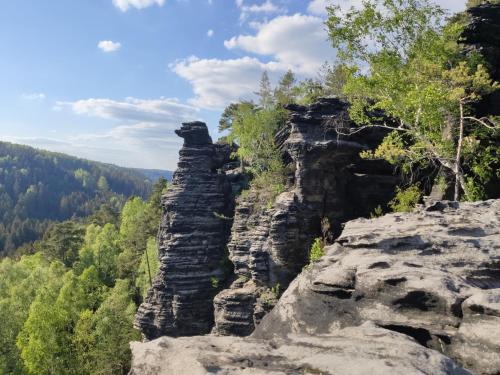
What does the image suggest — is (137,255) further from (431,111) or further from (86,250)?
(431,111)

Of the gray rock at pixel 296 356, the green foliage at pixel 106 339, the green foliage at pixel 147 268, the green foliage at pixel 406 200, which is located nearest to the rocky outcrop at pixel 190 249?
the green foliage at pixel 106 339

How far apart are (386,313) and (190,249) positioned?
31416mm

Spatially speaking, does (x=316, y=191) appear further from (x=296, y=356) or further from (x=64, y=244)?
(x=64, y=244)

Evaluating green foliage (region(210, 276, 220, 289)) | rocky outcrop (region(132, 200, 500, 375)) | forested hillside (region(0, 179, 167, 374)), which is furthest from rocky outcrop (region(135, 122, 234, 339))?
rocky outcrop (region(132, 200, 500, 375))

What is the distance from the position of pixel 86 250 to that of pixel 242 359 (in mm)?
71256

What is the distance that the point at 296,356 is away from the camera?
7.09 m

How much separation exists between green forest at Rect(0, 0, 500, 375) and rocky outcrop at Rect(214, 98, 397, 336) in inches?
64.8

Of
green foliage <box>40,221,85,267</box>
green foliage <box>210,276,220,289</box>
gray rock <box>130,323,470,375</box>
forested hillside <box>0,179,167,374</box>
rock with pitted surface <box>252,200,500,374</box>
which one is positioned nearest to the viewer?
gray rock <box>130,323,470,375</box>

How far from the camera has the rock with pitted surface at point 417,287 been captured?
318 inches

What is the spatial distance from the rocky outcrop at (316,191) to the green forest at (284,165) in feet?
5.40

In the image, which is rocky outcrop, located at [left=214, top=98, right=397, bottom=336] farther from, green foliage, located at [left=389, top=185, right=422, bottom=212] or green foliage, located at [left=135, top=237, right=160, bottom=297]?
green foliage, located at [left=135, top=237, right=160, bottom=297]

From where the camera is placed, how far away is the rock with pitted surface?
26.5 feet

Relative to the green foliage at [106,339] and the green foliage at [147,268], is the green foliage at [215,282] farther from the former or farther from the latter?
the green foliage at [147,268]

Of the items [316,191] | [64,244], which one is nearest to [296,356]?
[316,191]
